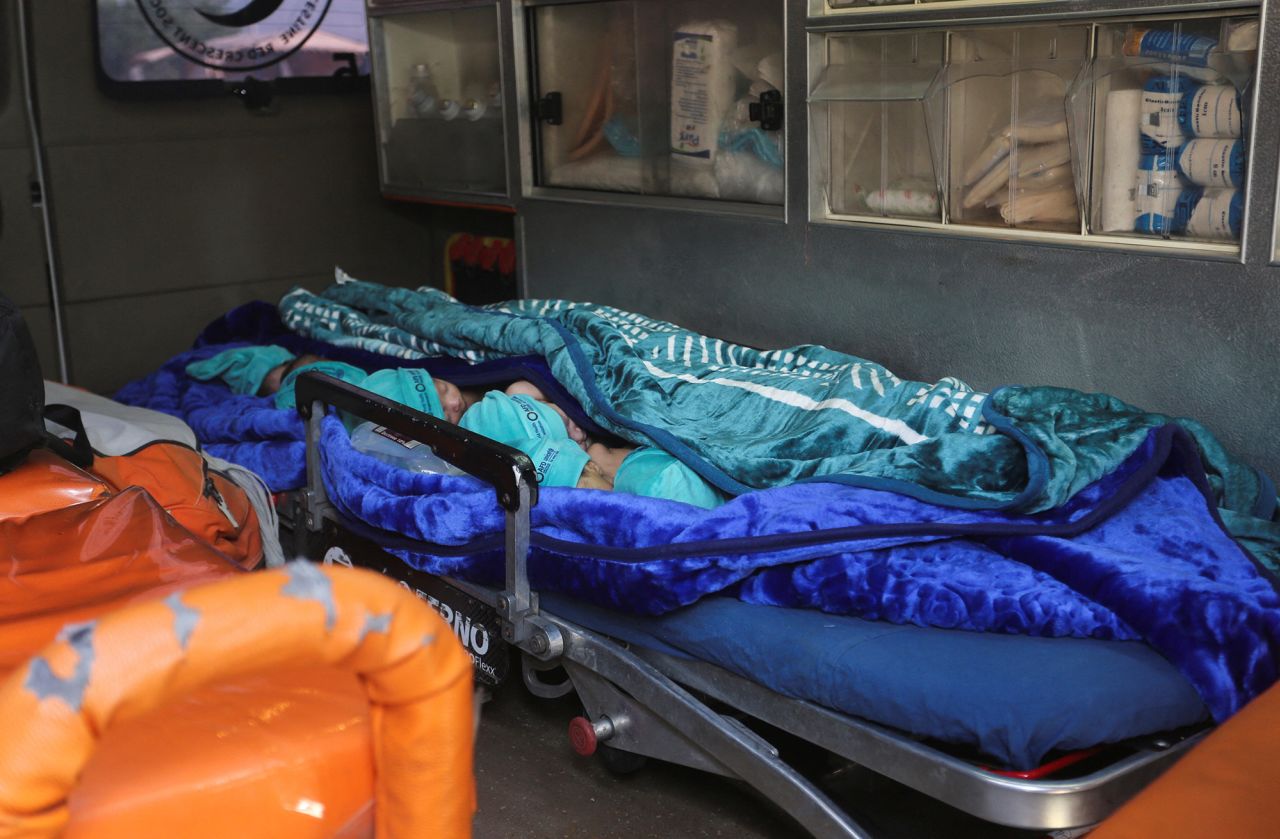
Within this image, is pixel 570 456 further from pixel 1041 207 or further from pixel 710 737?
pixel 1041 207

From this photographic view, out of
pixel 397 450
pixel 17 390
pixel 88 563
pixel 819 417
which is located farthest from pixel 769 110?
pixel 88 563

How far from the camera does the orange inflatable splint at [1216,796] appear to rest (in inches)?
43.5

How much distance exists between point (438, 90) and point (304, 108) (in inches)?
22.4

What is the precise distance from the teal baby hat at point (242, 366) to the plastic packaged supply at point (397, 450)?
0.78 m

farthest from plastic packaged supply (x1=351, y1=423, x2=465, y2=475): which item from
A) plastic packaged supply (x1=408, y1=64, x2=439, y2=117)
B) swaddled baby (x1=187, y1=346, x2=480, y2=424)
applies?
plastic packaged supply (x1=408, y1=64, x2=439, y2=117)

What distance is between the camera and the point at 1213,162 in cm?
221

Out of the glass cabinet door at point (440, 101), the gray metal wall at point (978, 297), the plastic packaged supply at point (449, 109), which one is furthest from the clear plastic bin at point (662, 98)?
the plastic packaged supply at point (449, 109)

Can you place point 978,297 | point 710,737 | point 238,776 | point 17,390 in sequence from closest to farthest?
point 238,776 → point 710,737 → point 17,390 → point 978,297

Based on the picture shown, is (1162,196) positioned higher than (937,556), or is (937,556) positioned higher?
(1162,196)

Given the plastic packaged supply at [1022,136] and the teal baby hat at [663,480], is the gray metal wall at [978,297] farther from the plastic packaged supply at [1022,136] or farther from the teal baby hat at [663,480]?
the teal baby hat at [663,480]

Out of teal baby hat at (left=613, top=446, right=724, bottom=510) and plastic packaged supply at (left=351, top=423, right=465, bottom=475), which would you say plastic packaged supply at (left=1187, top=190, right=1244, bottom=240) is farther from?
plastic packaged supply at (left=351, top=423, right=465, bottom=475)

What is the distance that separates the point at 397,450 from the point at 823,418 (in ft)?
2.75

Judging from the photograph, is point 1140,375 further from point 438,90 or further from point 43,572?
point 438,90

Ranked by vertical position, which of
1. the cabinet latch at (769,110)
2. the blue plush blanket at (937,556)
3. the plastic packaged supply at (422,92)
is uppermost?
the plastic packaged supply at (422,92)
